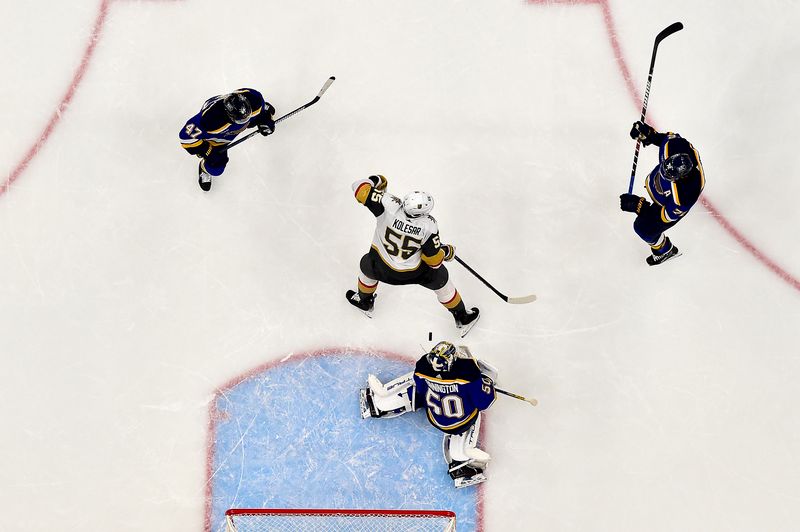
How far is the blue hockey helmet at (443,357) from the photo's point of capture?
3.41m

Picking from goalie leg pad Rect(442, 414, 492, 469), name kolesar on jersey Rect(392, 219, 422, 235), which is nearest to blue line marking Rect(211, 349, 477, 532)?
goalie leg pad Rect(442, 414, 492, 469)

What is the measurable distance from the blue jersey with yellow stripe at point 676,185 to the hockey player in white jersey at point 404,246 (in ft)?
3.67

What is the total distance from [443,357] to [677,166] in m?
1.46

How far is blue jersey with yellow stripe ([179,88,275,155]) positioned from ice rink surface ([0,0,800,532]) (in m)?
0.33

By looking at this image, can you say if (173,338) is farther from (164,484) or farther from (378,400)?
(378,400)

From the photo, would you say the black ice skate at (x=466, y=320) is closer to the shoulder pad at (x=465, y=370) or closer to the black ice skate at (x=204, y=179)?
the shoulder pad at (x=465, y=370)

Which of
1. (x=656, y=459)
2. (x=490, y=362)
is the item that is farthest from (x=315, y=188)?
(x=656, y=459)

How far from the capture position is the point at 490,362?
4.01m

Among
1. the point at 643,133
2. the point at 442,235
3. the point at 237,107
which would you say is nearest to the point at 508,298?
the point at 442,235

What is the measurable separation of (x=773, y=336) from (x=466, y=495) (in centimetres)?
196

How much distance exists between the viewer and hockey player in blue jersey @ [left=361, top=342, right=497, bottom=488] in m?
3.49

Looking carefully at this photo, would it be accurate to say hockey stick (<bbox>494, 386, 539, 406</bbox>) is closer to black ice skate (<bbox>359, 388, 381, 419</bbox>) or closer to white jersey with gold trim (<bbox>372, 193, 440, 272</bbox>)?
black ice skate (<bbox>359, 388, 381, 419</bbox>)

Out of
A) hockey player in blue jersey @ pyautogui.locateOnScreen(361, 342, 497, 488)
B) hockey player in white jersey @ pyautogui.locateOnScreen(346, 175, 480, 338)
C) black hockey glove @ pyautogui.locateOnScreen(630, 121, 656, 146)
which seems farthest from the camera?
black hockey glove @ pyautogui.locateOnScreen(630, 121, 656, 146)

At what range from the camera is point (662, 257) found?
4.05 metres
